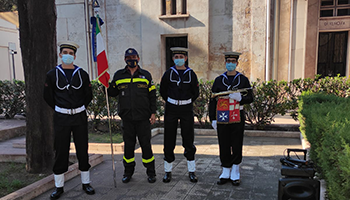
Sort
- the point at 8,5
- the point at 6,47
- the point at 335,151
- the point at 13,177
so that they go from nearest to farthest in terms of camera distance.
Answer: the point at 335,151
the point at 13,177
the point at 6,47
the point at 8,5

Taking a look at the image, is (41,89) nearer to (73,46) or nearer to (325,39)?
(73,46)

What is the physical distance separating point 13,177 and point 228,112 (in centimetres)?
389

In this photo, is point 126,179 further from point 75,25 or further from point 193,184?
point 75,25

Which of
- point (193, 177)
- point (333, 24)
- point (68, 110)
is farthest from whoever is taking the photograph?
point (333, 24)

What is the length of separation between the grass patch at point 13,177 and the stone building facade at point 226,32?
30.6 feet

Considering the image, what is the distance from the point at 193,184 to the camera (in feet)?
15.0

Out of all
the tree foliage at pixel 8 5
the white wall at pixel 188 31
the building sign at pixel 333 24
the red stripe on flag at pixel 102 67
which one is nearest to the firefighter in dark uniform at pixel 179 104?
the red stripe on flag at pixel 102 67

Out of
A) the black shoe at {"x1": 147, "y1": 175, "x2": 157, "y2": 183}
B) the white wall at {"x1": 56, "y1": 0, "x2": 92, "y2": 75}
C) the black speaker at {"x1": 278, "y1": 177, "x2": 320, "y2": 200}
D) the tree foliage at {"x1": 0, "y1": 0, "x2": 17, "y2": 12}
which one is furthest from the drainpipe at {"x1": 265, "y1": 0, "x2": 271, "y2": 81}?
the tree foliage at {"x1": 0, "y1": 0, "x2": 17, "y2": 12}

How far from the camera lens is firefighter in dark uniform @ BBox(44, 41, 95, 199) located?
4168 mm

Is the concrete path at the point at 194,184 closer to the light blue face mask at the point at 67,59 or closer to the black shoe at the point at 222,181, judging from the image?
the black shoe at the point at 222,181

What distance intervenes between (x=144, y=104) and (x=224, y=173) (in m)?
1.73

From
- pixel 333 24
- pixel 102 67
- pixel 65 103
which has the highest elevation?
pixel 333 24

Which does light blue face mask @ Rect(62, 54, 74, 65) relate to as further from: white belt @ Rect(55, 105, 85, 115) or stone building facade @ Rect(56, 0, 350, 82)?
stone building facade @ Rect(56, 0, 350, 82)

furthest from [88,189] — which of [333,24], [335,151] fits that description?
[333,24]
